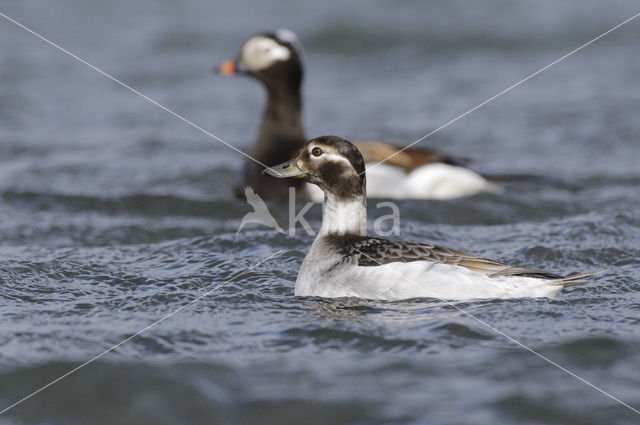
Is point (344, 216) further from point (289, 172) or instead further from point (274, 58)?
point (274, 58)

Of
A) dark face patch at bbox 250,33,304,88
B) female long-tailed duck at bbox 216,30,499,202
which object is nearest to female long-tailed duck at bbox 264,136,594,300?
female long-tailed duck at bbox 216,30,499,202

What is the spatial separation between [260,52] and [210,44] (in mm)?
7648

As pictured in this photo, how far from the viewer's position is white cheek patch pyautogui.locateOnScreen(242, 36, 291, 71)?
1054 centimetres

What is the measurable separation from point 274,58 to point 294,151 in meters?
1.10

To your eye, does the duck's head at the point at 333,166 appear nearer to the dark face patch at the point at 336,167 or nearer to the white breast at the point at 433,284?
the dark face patch at the point at 336,167

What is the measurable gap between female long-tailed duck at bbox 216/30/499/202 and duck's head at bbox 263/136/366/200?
328cm

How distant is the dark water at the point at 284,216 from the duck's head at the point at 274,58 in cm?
144

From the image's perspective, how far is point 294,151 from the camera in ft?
33.8

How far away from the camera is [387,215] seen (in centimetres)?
945

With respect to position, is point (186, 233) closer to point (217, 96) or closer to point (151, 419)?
point (151, 419)

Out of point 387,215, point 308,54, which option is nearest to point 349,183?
point 387,215

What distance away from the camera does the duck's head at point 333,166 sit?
21.7 ft

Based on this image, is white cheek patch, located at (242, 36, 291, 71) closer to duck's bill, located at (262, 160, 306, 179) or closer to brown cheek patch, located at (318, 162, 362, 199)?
duck's bill, located at (262, 160, 306, 179)

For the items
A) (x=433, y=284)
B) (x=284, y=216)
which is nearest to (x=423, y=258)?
(x=433, y=284)
